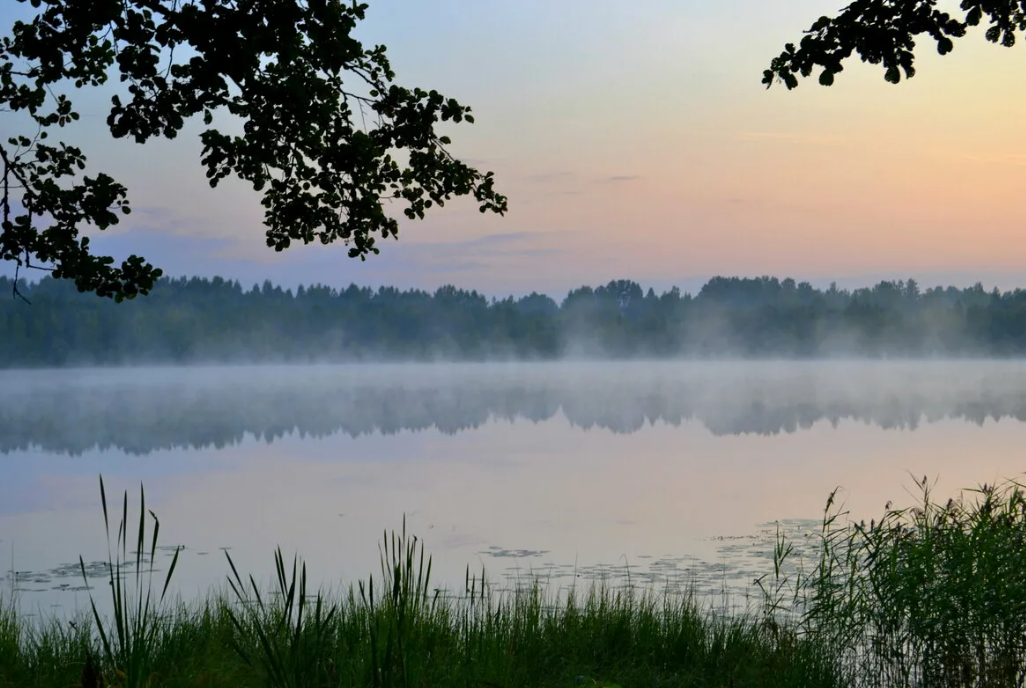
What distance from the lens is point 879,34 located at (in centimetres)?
671

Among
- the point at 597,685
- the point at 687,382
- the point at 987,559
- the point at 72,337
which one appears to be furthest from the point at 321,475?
the point at 72,337

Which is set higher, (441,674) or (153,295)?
(153,295)

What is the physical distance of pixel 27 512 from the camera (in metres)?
18.5

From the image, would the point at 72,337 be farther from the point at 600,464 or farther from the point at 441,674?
the point at 441,674

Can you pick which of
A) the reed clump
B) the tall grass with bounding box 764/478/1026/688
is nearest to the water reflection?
the reed clump

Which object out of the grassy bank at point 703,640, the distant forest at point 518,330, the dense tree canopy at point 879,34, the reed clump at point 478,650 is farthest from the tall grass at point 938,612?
the distant forest at point 518,330

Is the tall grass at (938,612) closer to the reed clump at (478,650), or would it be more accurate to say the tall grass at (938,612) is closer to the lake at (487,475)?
the reed clump at (478,650)

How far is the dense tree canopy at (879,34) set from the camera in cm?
674

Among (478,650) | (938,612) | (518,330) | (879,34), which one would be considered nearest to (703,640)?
(938,612)

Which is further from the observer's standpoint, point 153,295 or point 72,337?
point 153,295

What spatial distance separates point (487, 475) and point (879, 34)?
16.5 meters

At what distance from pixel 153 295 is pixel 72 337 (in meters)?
9.88

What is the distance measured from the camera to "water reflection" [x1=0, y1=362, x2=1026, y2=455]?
33094 millimetres

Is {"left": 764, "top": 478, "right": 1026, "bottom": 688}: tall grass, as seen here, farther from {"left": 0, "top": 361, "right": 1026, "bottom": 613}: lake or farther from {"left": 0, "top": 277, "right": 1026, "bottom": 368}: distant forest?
{"left": 0, "top": 277, "right": 1026, "bottom": 368}: distant forest
